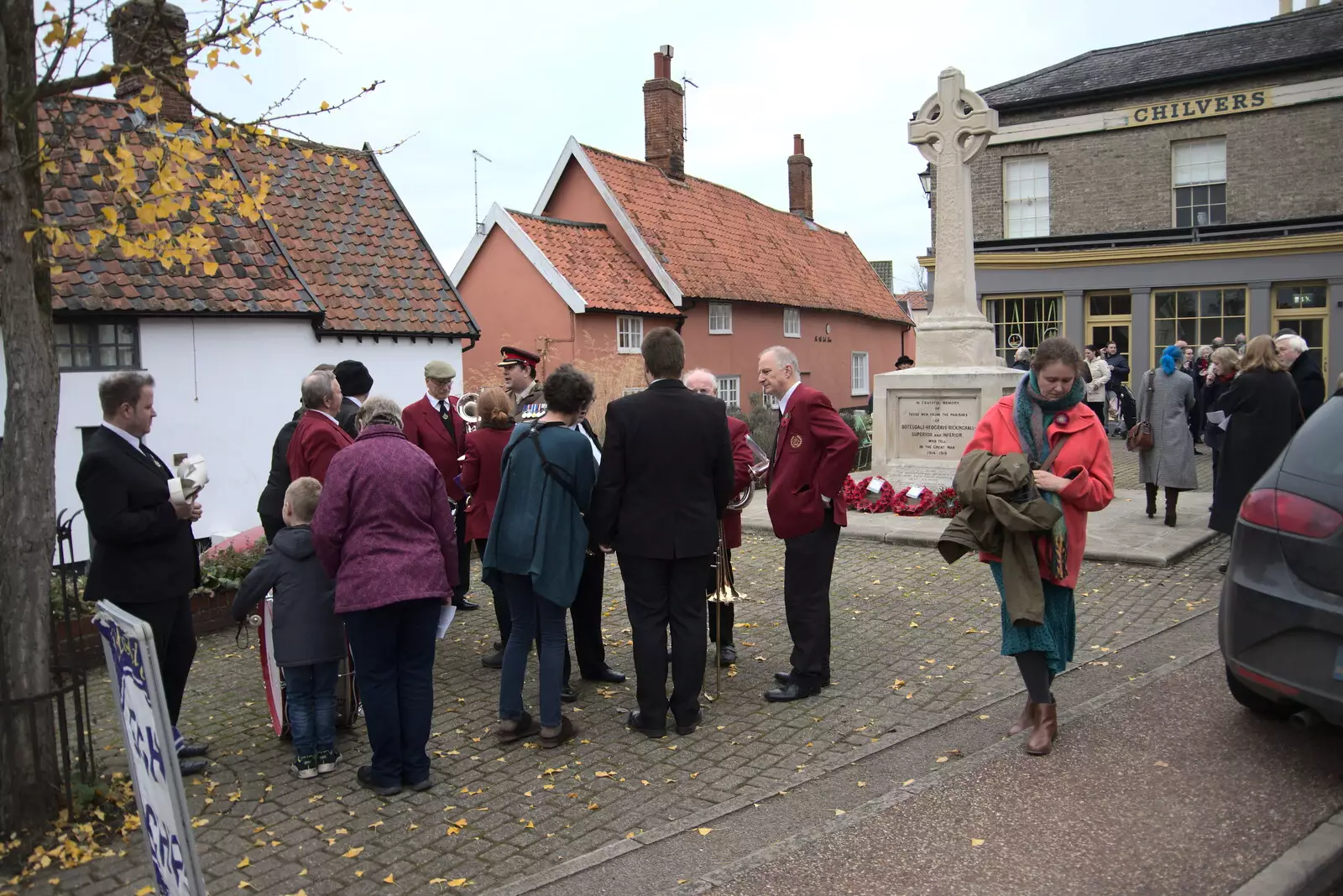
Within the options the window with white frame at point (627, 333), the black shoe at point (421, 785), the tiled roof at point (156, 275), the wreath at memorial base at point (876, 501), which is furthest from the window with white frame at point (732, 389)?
the black shoe at point (421, 785)

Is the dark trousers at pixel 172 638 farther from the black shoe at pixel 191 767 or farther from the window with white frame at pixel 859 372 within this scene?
the window with white frame at pixel 859 372

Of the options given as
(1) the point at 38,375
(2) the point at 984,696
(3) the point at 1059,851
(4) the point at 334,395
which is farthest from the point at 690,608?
(1) the point at 38,375

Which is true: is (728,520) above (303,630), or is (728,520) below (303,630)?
above

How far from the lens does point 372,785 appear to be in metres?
4.92

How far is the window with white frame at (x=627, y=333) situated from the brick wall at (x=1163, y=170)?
894 cm

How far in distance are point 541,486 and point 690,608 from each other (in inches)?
40.2

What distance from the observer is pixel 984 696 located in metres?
5.93

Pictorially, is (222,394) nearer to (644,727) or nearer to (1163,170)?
(644,727)

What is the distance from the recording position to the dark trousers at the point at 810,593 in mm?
5980

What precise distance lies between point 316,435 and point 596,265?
21.6 m

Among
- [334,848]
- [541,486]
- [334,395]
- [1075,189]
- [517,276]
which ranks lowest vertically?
[334,848]

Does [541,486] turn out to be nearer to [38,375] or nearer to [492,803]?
[492,803]

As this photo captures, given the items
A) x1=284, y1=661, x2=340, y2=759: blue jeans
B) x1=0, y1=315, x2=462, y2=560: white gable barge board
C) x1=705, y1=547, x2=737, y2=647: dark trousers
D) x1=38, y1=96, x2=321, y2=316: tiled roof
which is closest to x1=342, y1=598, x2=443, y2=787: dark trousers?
x1=284, y1=661, x2=340, y2=759: blue jeans

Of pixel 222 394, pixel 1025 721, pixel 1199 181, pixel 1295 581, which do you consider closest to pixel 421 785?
pixel 1025 721
